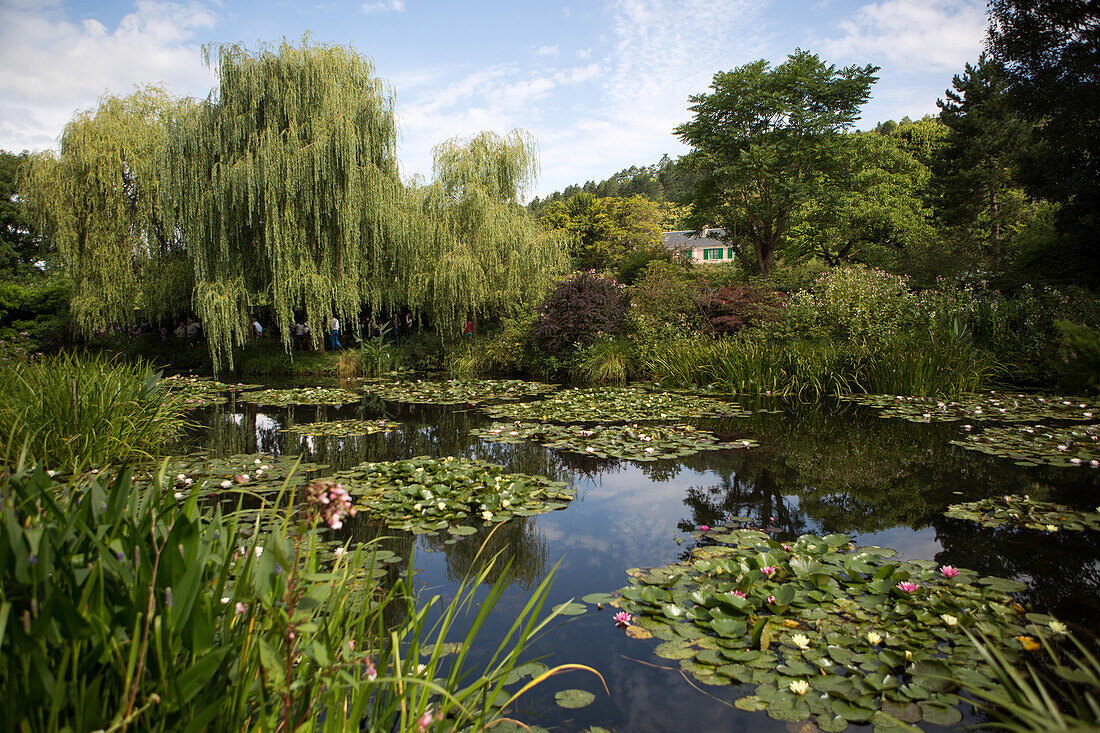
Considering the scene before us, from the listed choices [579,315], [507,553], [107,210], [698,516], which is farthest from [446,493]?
[107,210]

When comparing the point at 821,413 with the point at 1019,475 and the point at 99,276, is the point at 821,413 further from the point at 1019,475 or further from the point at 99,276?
the point at 99,276

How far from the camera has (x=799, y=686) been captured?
7.04ft

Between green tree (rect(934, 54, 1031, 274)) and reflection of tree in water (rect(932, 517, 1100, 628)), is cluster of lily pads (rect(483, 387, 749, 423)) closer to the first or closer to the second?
reflection of tree in water (rect(932, 517, 1100, 628))

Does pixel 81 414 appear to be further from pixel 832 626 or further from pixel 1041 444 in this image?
pixel 1041 444

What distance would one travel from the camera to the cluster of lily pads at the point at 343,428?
740cm

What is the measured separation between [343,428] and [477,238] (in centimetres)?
884

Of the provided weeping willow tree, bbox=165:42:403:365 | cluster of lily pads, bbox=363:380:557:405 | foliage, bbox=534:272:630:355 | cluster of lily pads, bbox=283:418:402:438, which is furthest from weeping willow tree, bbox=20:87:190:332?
cluster of lily pads, bbox=283:418:402:438

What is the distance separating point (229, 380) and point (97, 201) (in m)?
5.91

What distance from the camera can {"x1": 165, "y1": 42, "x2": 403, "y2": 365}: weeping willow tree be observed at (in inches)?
483

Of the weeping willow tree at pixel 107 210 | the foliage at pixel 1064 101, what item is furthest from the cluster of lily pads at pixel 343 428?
the foliage at pixel 1064 101

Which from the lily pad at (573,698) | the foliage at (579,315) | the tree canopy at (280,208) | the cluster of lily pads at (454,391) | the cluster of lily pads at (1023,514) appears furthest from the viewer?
the foliage at (579,315)

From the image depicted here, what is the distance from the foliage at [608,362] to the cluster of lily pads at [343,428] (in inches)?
205

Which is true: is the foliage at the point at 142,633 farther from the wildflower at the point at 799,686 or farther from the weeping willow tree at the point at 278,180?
the weeping willow tree at the point at 278,180

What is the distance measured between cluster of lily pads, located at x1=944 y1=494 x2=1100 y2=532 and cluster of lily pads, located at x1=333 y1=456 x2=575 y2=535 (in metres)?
2.85
